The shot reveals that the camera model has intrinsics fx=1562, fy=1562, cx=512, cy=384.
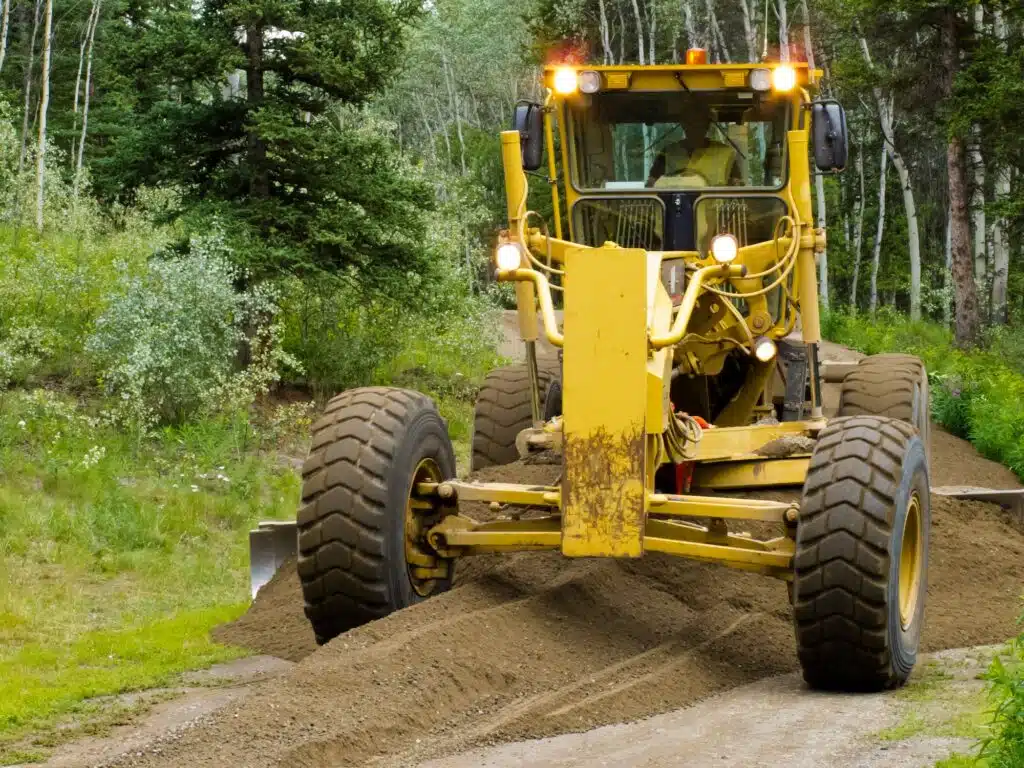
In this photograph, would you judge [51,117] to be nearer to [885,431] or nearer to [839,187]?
[839,187]

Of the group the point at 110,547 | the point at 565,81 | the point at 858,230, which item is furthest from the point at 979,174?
the point at 565,81

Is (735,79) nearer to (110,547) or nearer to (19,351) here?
(110,547)

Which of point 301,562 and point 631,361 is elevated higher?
point 631,361

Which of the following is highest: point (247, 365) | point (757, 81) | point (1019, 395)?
point (757, 81)

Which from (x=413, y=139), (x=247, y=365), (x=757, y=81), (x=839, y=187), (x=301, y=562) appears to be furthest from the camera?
(x=413, y=139)

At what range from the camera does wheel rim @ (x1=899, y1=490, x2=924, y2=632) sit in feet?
26.0

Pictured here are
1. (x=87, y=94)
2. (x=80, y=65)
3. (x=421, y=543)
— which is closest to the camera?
(x=421, y=543)

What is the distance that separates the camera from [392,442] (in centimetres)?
811

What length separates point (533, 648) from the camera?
768 centimetres

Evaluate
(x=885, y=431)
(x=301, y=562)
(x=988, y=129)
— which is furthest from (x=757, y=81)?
(x=988, y=129)

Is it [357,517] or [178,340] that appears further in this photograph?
[178,340]

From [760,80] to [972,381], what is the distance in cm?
1293

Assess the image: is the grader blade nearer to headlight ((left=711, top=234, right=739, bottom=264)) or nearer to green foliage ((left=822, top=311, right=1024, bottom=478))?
headlight ((left=711, top=234, right=739, bottom=264))

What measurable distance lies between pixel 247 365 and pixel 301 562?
11.0m
